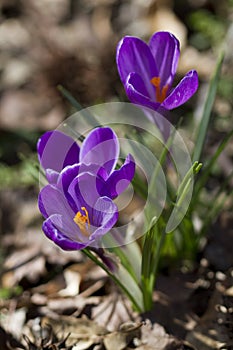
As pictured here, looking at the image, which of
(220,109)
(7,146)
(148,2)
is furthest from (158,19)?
(7,146)

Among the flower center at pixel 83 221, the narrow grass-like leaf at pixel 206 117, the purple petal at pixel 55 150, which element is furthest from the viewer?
the narrow grass-like leaf at pixel 206 117

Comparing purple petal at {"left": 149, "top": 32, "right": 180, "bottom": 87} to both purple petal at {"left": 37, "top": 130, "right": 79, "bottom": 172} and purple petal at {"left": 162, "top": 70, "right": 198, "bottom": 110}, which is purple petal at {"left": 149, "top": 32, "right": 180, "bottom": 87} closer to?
purple petal at {"left": 162, "top": 70, "right": 198, "bottom": 110}

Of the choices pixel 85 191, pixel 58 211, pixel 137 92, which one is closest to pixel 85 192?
pixel 85 191

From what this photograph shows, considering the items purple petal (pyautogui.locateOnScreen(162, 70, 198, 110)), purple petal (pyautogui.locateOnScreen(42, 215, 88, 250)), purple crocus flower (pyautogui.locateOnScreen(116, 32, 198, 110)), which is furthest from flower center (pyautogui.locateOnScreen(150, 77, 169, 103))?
purple petal (pyautogui.locateOnScreen(42, 215, 88, 250))

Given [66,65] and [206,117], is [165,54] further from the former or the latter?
[66,65]

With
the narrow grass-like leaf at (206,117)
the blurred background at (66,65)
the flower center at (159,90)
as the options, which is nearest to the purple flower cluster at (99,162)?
the flower center at (159,90)

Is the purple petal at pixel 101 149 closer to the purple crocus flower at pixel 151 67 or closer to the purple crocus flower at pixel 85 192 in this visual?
Answer: the purple crocus flower at pixel 85 192
